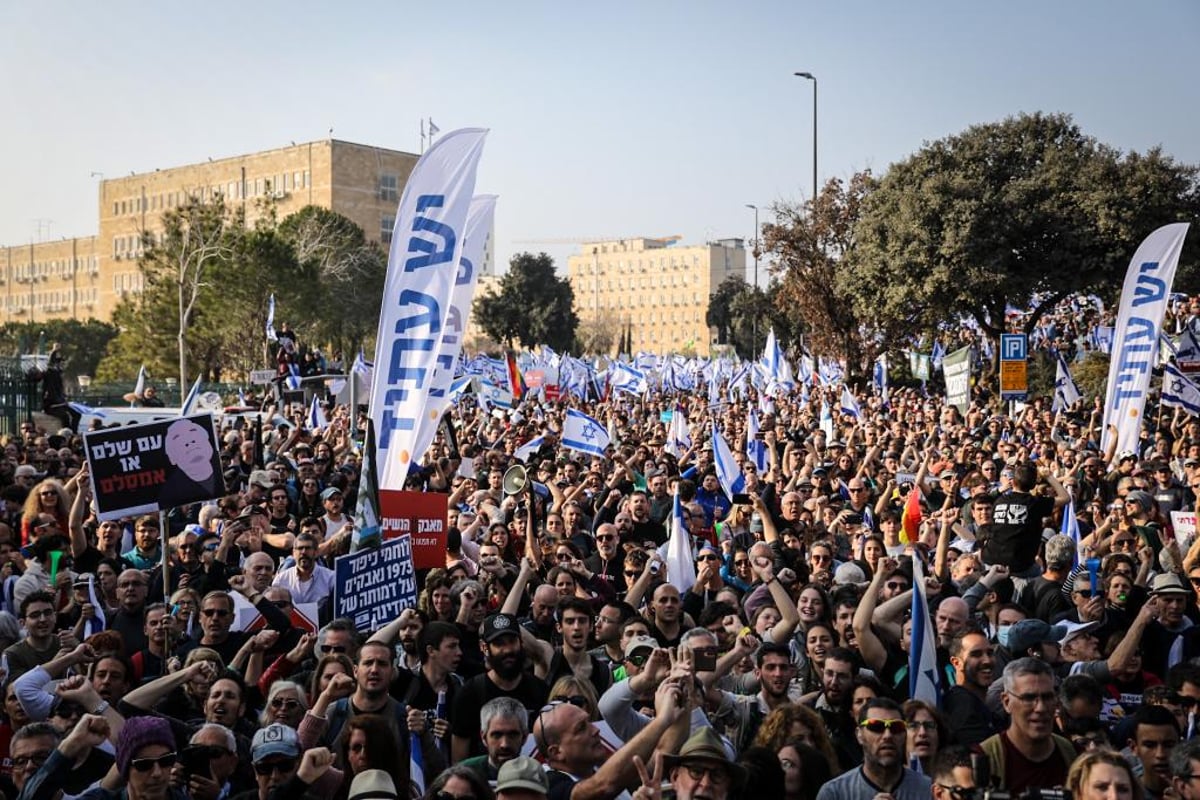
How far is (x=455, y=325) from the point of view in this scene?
1168 cm

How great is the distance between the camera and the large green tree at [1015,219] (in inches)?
1353

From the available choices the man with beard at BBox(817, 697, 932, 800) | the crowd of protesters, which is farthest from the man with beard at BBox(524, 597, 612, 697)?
the man with beard at BBox(817, 697, 932, 800)

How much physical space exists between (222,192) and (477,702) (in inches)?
3386

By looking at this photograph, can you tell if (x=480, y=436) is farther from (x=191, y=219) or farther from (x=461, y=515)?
(x=191, y=219)

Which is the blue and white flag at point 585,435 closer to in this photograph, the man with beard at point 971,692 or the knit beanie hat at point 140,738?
the man with beard at point 971,692

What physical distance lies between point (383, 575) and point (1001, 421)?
17.0m

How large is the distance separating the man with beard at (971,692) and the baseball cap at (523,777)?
91.3 inches

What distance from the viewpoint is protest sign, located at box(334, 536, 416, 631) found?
24.9 feet

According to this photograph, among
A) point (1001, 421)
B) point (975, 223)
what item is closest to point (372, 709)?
point (1001, 421)

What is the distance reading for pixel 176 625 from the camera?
Result: 7.64 m

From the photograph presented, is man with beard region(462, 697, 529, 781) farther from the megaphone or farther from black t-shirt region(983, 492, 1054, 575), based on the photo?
the megaphone

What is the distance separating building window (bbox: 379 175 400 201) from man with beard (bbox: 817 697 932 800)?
91.9 m

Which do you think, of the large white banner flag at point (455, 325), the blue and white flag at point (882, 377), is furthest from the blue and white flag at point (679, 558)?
the blue and white flag at point (882, 377)

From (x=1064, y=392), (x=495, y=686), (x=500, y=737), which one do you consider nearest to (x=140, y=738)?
(x=500, y=737)
